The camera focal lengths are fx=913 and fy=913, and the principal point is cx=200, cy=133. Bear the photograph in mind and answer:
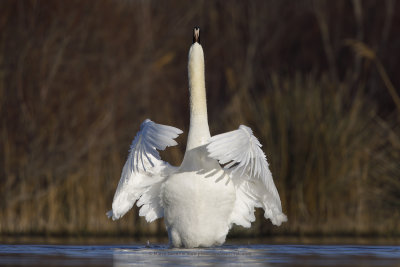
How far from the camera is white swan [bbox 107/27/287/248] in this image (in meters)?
7.52

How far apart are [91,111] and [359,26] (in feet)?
16.8

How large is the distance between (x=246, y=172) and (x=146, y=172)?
909 millimetres

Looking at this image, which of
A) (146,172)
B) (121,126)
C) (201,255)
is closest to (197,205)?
(201,255)

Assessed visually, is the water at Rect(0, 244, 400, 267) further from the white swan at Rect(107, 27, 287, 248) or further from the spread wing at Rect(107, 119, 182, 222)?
the spread wing at Rect(107, 119, 182, 222)

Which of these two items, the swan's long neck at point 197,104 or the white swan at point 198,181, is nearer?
the white swan at point 198,181

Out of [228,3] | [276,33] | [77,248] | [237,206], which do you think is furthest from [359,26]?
[77,248]

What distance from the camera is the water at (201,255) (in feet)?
21.4

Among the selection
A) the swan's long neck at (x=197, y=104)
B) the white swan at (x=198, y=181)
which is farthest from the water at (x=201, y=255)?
the swan's long neck at (x=197, y=104)

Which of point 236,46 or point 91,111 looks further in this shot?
point 236,46

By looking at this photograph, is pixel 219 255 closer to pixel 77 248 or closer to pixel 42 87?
pixel 77 248

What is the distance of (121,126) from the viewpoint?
1319 centimetres

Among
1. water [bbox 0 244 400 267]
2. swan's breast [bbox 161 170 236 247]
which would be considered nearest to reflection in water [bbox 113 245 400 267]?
water [bbox 0 244 400 267]

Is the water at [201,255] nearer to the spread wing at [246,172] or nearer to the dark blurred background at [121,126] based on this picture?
the spread wing at [246,172]

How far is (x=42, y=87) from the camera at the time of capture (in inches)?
465
